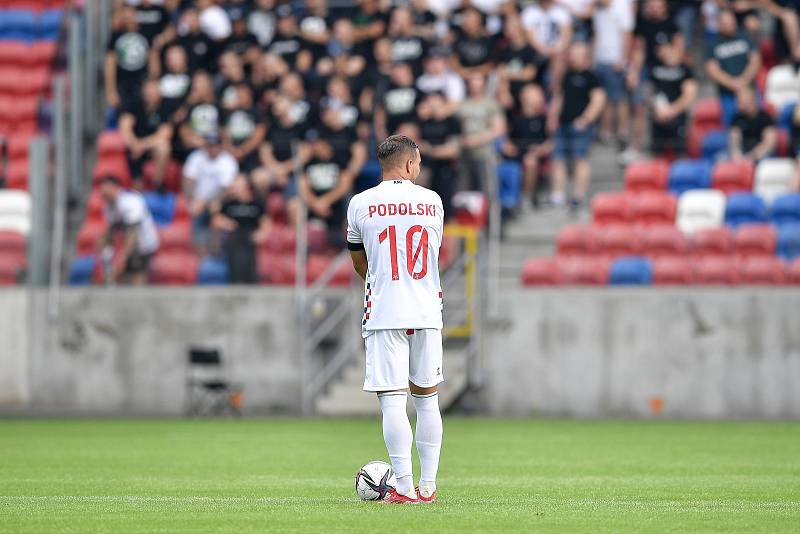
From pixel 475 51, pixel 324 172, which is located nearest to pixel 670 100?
pixel 475 51

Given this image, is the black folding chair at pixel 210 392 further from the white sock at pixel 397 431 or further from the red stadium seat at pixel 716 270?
the white sock at pixel 397 431

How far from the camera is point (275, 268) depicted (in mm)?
21766

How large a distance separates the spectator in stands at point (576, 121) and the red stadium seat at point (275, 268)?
376cm

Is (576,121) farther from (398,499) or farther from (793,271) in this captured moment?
(398,499)

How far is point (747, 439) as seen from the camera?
16.6m

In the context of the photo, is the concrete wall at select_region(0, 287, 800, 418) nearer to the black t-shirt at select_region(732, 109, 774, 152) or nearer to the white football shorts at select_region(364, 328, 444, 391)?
the black t-shirt at select_region(732, 109, 774, 152)

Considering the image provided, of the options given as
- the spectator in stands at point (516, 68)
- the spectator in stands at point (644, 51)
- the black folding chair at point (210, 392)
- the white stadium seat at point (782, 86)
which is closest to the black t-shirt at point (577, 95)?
the spectator in stands at point (516, 68)

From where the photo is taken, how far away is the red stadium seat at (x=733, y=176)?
21.5m

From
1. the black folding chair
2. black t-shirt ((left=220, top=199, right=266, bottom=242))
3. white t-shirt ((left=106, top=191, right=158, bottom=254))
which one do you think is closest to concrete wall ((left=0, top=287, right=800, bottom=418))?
the black folding chair

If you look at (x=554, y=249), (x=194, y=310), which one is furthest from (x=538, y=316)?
(x=194, y=310)

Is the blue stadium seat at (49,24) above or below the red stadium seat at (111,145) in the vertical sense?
above

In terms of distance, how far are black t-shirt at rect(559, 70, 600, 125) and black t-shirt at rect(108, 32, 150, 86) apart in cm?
690

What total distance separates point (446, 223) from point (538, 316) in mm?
1790

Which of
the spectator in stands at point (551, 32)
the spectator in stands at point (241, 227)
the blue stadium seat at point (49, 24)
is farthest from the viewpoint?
the blue stadium seat at point (49, 24)
